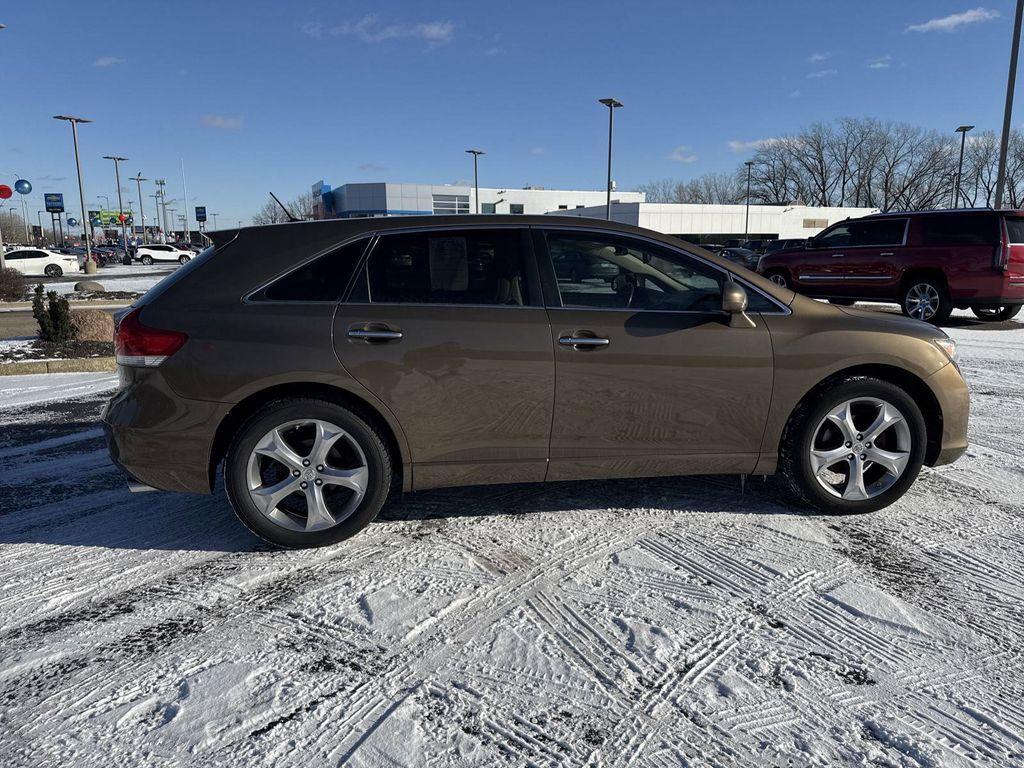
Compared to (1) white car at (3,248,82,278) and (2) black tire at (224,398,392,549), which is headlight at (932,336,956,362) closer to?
(2) black tire at (224,398,392,549)

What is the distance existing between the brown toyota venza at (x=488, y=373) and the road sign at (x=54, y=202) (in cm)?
8465

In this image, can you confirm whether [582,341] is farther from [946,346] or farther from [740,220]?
[740,220]

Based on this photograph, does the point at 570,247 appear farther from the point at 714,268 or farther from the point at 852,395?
the point at 852,395

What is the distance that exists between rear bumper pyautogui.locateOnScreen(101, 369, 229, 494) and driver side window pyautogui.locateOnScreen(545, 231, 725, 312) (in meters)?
1.91

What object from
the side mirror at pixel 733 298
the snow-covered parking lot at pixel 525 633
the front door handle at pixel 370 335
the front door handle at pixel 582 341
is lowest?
the snow-covered parking lot at pixel 525 633

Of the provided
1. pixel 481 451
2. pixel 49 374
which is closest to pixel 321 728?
pixel 481 451

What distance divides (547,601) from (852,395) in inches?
82.6

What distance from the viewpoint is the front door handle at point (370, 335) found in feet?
11.3

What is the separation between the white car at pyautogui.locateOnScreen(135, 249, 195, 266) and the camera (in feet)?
166

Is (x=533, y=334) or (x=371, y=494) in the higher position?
(x=533, y=334)

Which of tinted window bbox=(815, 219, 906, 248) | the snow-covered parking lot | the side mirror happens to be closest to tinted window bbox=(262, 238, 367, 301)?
the snow-covered parking lot

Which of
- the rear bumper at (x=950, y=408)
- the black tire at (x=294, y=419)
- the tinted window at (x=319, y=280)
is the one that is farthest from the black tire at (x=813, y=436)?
the tinted window at (x=319, y=280)

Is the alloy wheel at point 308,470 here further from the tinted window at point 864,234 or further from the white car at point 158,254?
the white car at point 158,254

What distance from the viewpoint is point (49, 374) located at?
852cm
